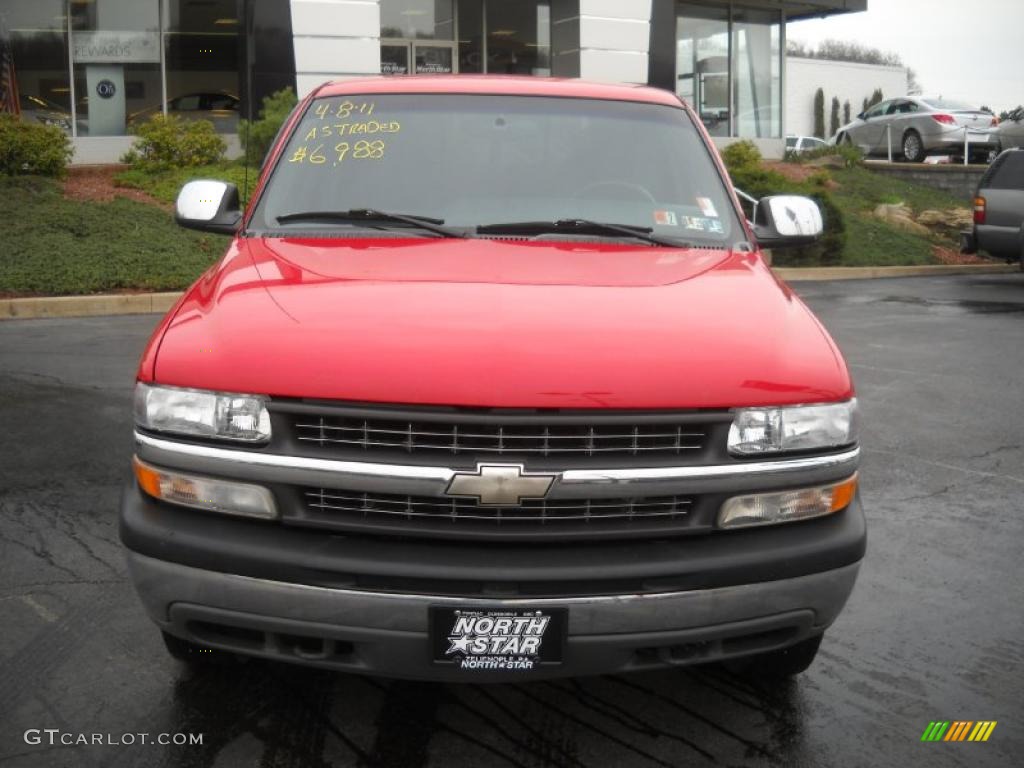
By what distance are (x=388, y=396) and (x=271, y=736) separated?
3.43 ft

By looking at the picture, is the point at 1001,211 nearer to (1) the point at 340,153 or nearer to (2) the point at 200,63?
(2) the point at 200,63

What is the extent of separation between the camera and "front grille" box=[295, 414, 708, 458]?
2916 mm

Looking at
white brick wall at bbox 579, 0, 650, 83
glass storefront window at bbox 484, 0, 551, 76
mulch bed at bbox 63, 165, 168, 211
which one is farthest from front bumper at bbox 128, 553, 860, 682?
glass storefront window at bbox 484, 0, 551, 76

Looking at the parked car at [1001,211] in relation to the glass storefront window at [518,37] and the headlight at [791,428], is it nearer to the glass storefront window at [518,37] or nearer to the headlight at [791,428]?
the glass storefront window at [518,37]

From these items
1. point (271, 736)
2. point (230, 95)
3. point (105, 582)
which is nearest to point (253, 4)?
point (230, 95)

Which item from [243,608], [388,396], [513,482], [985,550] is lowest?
[985,550]

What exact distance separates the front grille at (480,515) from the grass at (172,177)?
14.3 meters

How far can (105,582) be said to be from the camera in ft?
14.8

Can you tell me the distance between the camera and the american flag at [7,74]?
21.2 m

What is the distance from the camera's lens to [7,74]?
69.7 feet

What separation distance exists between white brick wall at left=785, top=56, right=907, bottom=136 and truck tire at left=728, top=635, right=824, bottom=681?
65.9 m

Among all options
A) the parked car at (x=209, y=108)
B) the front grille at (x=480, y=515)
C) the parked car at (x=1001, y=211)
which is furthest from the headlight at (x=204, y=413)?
the parked car at (x=209, y=108)

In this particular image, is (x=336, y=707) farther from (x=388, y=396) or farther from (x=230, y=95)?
(x=230, y=95)

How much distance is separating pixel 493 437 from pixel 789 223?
223 cm
